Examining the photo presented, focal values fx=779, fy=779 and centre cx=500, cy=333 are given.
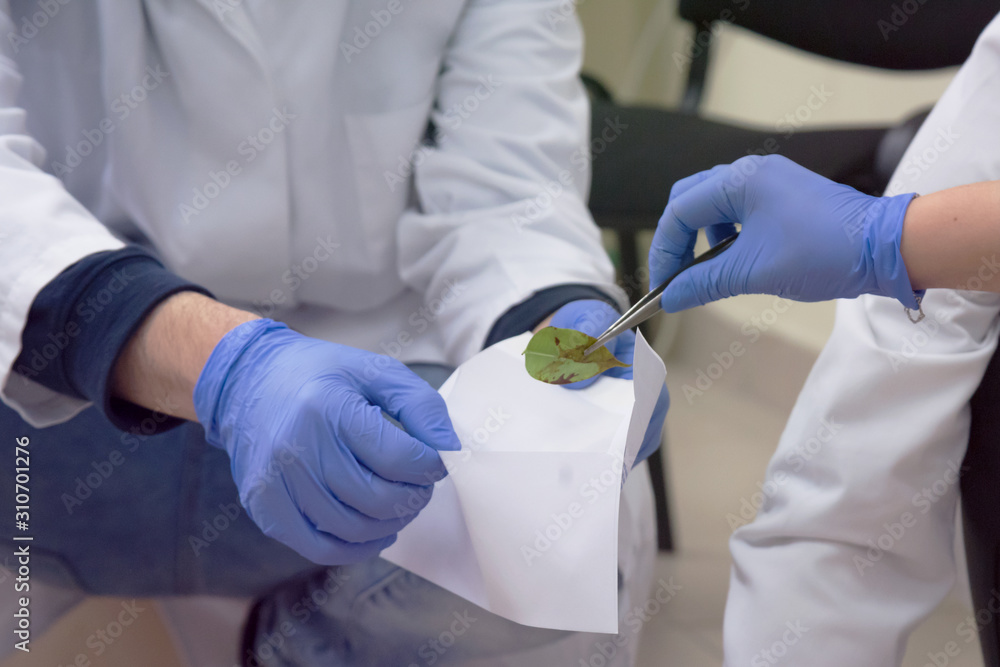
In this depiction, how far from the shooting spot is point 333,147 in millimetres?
778

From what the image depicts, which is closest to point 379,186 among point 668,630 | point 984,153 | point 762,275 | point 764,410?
point 762,275

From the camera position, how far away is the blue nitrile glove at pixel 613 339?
0.62 meters

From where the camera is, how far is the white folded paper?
0.48 meters

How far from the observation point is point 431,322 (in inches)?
33.0

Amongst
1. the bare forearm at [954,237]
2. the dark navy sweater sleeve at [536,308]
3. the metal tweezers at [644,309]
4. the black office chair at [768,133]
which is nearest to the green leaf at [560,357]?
→ the metal tweezers at [644,309]

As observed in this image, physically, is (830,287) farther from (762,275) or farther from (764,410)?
(764,410)

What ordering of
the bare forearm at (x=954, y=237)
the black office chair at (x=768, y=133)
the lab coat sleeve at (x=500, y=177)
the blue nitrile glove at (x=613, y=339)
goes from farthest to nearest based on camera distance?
the black office chair at (x=768, y=133), the lab coat sleeve at (x=500, y=177), the blue nitrile glove at (x=613, y=339), the bare forearm at (x=954, y=237)

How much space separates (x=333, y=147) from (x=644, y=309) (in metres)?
0.39

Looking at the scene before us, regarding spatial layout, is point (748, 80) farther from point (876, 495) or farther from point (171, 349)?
point (171, 349)

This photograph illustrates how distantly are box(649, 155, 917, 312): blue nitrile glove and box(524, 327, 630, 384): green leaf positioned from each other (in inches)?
2.7

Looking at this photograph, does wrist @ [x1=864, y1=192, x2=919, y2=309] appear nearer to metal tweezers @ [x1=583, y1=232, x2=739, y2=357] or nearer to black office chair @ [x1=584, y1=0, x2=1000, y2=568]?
metal tweezers @ [x1=583, y1=232, x2=739, y2=357]

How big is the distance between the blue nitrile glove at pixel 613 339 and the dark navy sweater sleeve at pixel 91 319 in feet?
1.00

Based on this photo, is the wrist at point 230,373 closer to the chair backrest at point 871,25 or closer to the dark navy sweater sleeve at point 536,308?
the dark navy sweater sleeve at point 536,308

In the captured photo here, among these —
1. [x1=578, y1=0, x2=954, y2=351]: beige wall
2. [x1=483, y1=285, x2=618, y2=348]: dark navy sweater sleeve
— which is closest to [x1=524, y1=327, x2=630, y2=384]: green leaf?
[x1=483, y1=285, x2=618, y2=348]: dark navy sweater sleeve
